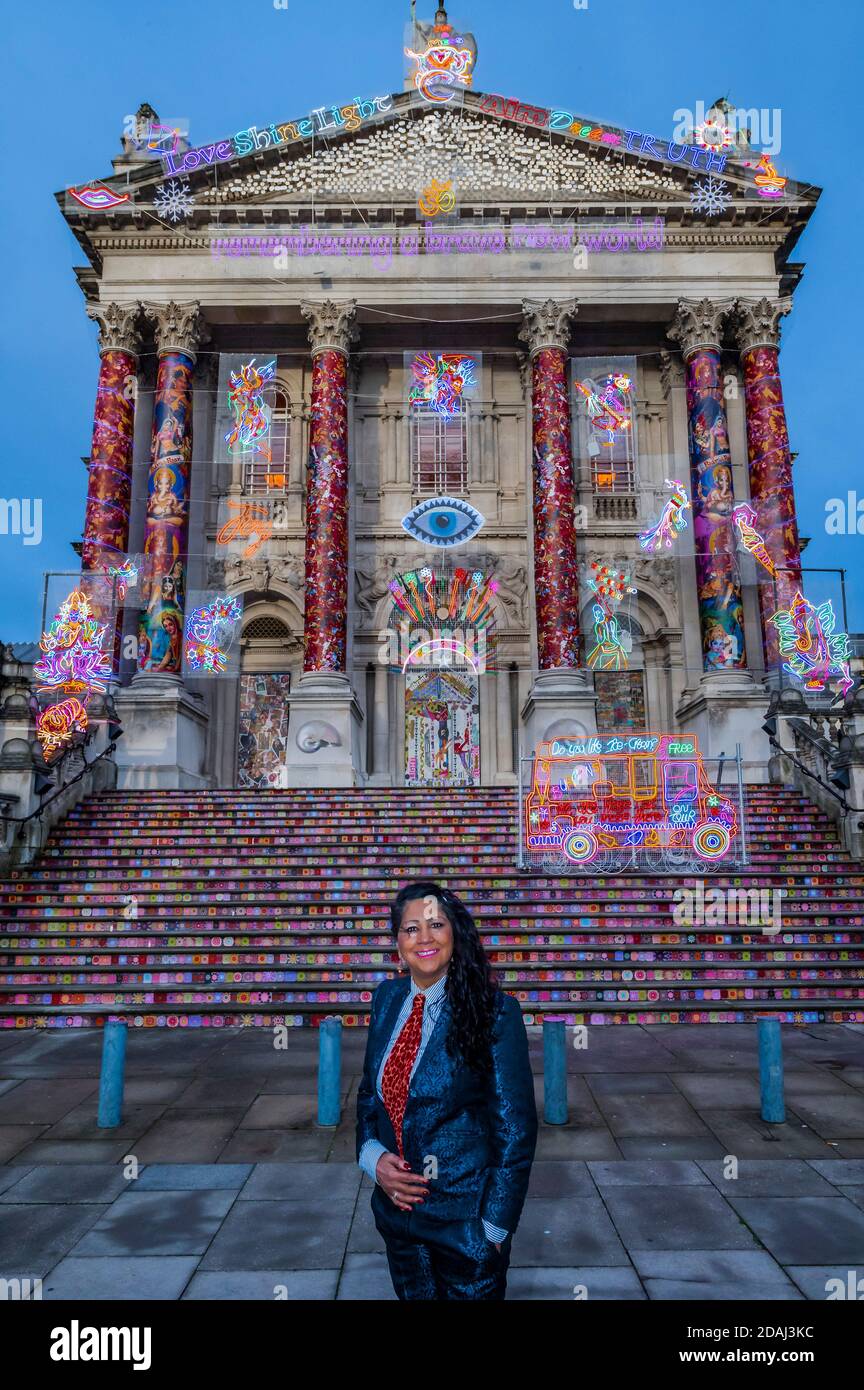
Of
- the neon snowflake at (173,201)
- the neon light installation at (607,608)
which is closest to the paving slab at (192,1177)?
the neon light installation at (607,608)

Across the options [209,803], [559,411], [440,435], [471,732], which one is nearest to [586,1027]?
[209,803]

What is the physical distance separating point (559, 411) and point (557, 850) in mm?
12304

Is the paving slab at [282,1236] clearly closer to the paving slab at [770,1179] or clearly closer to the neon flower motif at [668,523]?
the paving slab at [770,1179]

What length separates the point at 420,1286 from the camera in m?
2.57

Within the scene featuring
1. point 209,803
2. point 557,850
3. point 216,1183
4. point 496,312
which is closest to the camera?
point 216,1183

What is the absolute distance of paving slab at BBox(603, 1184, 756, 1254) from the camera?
4.31 meters

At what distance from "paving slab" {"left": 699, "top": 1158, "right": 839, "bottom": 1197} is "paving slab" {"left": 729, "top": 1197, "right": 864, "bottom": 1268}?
0.29 feet

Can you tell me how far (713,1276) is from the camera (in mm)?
3980

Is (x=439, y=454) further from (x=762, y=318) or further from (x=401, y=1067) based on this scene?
(x=401, y=1067)

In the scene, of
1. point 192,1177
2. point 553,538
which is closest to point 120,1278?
point 192,1177

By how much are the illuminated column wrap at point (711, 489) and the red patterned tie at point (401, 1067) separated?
59.3 feet

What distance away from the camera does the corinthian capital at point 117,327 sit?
21.6 m

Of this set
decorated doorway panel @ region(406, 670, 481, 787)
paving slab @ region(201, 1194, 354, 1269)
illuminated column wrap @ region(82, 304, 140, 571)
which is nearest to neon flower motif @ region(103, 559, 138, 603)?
illuminated column wrap @ region(82, 304, 140, 571)
